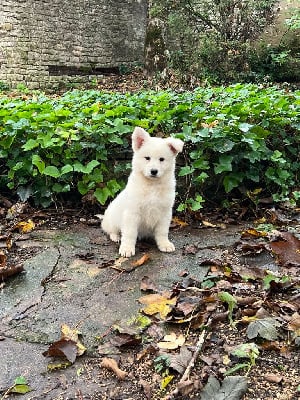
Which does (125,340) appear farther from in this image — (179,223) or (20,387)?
(179,223)

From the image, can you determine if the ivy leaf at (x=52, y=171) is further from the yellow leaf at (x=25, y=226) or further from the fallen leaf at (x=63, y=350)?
the fallen leaf at (x=63, y=350)

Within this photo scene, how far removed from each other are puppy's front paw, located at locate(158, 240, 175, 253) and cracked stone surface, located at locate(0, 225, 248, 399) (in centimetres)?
6

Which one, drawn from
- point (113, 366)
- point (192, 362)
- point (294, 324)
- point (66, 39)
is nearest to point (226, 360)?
point (192, 362)

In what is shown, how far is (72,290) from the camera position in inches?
127

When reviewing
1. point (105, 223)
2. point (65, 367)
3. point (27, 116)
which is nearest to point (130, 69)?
point (27, 116)

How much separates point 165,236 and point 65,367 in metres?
1.75

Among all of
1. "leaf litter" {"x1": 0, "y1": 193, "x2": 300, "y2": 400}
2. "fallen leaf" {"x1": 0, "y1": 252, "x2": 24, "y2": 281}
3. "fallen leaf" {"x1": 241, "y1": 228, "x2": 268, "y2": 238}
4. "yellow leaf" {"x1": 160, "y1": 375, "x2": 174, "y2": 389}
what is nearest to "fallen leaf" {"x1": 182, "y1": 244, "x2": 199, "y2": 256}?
"fallen leaf" {"x1": 241, "y1": 228, "x2": 268, "y2": 238}

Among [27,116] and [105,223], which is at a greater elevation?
[27,116]

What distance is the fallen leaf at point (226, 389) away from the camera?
205 centimetres

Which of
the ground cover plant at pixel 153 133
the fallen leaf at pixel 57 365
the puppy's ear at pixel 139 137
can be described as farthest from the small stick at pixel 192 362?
the ground cover plant at pixel 153 133

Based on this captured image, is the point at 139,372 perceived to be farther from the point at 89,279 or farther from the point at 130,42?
the point at 130,42

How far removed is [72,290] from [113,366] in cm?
96

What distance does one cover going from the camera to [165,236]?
157 inches

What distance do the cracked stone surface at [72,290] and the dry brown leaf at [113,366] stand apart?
106mm
